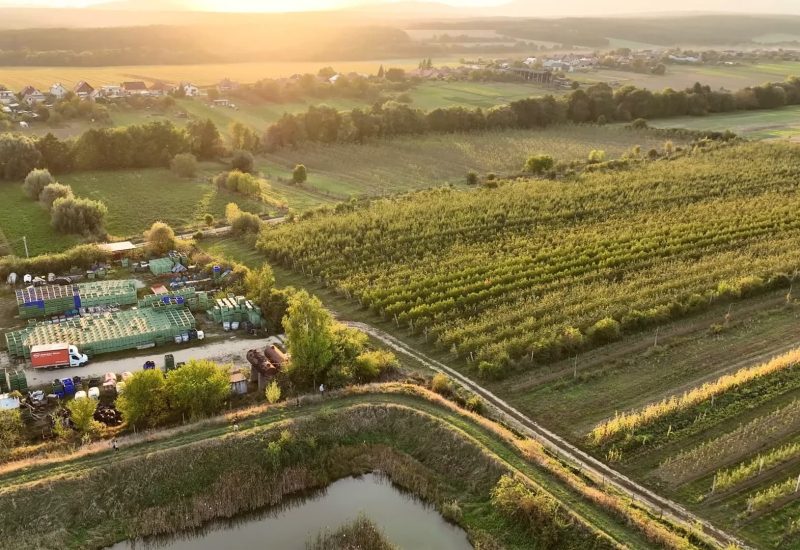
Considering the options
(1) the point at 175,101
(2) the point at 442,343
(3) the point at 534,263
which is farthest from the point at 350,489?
(1) the point at 175,101

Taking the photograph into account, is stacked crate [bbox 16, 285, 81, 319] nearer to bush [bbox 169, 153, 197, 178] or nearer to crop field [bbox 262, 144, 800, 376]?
crop field [bbox 262, 144, 800, 376]

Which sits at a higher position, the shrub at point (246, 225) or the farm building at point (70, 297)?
the shrub at point (246, 225)

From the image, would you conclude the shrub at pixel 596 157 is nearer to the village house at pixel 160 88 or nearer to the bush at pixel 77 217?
the bush at pixel 77 217

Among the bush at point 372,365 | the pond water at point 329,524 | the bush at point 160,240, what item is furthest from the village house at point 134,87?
the pond water at point 329,524

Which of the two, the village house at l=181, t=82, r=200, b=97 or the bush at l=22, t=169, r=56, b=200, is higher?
the village house at l=181, t=82, r=200, b=97

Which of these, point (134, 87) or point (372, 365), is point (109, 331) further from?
point (134, 87)

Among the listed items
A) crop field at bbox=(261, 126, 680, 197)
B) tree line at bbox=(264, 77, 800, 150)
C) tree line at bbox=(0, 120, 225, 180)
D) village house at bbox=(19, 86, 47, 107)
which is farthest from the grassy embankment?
village house at bbox=(19, 86, 47, 107)
